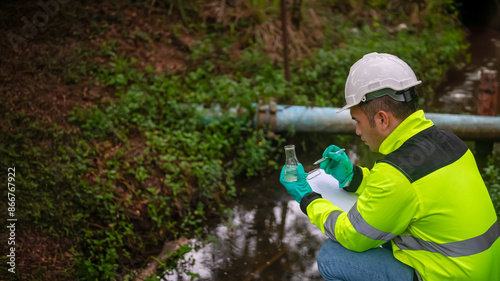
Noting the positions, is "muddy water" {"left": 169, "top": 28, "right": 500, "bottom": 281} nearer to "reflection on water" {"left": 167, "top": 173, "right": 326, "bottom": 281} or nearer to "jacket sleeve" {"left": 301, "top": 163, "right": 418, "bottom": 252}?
"reflection on water" {"left": 167, "top": 173, "right": 326, "bottom": 281}

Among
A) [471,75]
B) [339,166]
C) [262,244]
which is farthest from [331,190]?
[471,75]

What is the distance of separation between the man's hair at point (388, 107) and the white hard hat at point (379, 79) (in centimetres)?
3

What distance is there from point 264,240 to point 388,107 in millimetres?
2259

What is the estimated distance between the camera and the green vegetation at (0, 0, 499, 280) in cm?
401

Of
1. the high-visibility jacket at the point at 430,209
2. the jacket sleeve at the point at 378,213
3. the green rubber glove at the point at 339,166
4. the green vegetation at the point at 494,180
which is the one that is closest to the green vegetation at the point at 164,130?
the green vegetation at the point at 494,180

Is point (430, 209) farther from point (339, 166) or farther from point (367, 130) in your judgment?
point (339, 166)

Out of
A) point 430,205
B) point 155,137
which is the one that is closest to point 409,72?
point 430,205

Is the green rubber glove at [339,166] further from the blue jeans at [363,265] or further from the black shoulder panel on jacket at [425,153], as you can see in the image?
the black shoulder panel on jacket at [425,153]

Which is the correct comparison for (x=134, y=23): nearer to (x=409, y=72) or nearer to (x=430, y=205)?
(x=409, y=72)

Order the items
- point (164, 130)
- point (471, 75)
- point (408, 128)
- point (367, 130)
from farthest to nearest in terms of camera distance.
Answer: point (471, 75), point (164, 130), point (367, 130), point (408, 128)

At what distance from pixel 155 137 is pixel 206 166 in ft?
2.07

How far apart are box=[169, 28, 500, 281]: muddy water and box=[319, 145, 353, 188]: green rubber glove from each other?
1.14 m

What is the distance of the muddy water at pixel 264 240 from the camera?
3957 millimetres

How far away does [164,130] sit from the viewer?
5215 mm
